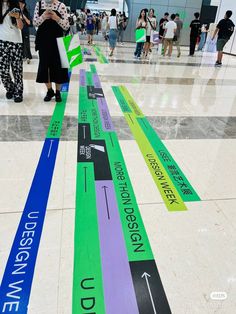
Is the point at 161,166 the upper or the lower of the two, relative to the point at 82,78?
lower

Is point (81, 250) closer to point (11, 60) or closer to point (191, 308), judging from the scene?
point (191, 308)

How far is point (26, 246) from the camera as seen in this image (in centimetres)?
150

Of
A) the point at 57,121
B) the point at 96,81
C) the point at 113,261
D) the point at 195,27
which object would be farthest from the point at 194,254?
the point at 195,27

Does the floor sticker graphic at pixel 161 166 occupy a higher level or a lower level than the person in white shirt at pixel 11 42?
lower

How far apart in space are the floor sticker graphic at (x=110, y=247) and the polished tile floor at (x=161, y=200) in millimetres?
52

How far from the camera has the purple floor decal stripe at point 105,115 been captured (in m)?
3.21

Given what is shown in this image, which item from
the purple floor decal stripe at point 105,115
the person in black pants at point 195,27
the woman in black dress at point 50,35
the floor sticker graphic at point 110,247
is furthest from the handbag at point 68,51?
the person in black pants at point 195,27

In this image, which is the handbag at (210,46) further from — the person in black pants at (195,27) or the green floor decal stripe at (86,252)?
the green floor decal stripe at (86,252)

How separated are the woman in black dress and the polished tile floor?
46 cm

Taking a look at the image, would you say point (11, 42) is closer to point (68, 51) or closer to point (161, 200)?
point (68, 51)

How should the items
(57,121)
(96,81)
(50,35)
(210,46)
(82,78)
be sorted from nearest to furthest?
(57,121), (50,35), (96,81), (82,78), (210,46)

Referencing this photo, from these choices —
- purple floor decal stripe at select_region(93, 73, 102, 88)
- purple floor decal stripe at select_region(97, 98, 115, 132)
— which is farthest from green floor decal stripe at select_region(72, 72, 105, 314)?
purple floor decal stripe at select_region(93, 73, 102, 88)

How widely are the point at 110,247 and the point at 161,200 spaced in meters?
0.60

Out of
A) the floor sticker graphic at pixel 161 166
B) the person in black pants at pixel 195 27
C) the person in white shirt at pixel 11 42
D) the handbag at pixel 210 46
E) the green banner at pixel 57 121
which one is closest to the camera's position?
the floor sticker graphic at pixel 161 166
